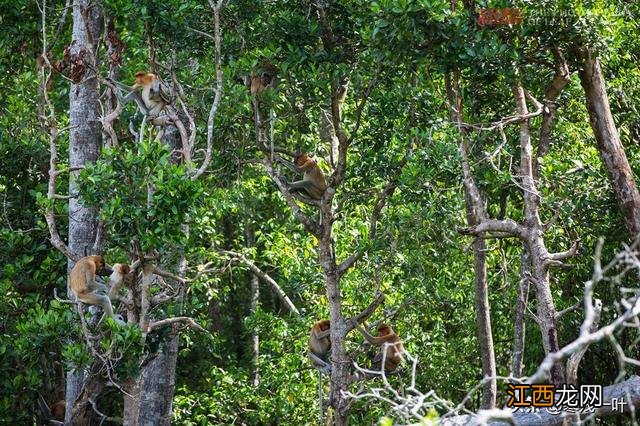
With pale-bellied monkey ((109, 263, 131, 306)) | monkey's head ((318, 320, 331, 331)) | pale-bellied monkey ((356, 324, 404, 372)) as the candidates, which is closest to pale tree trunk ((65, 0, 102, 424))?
pale-bellied monkey ((109, 263, 131, 306))

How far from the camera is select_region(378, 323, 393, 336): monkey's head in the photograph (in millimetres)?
10031

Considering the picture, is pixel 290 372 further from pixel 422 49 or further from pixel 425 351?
pixel 422 49

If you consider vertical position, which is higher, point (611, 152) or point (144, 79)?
point (144, 79)

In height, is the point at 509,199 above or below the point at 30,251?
above

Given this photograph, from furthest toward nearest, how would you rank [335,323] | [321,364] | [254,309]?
1. [254,309]
2. [321,364]
3. [335,323]

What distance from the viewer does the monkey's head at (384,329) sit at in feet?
32.9

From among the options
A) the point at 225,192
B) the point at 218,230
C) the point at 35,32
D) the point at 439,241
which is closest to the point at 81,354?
the point at 225,192

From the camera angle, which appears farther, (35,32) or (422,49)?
(35,32)

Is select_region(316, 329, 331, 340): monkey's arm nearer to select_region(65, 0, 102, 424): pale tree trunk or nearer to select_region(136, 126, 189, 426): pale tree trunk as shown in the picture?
select_region(136, 126, 189, 426): pale tree trunk

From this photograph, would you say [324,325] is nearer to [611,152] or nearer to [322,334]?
[322,334]

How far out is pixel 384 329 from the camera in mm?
10094

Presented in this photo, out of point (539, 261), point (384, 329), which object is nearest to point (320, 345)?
point (384, 329)

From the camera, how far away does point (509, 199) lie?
39.2 ft

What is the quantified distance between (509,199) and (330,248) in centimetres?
330
